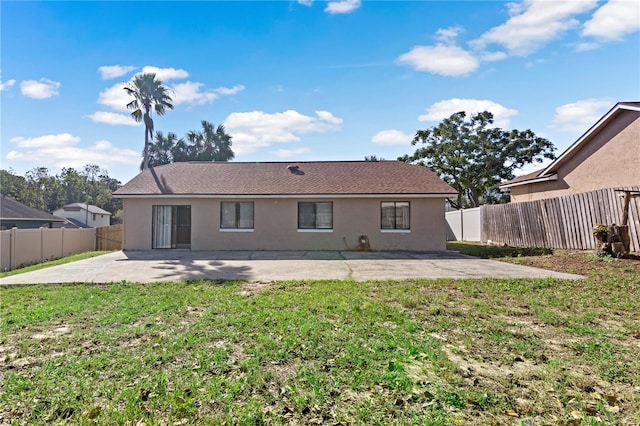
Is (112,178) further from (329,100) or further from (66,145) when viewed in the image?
(329,100)

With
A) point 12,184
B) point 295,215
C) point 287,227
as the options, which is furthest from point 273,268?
point 12,184

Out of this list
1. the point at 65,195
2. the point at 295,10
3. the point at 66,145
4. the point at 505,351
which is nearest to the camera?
the point at 505,351

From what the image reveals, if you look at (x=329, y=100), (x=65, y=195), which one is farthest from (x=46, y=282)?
(x=65, y=195)

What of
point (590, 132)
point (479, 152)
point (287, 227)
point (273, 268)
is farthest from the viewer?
point (479, 152)

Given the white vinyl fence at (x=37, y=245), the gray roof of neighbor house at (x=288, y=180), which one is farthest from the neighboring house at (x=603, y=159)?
the white vinyl fence at (x=37, y=245)

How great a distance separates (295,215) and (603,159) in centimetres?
1310

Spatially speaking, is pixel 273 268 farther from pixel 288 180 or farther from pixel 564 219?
pixel 564 219

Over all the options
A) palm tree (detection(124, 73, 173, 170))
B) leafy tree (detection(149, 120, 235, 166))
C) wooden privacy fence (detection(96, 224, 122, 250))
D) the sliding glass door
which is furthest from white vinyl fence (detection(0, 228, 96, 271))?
leafy tree (detection(149, 120, 235, 166))

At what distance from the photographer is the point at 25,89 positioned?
11.1 meters

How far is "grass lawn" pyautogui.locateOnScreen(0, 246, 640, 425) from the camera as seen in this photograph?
8.30ft

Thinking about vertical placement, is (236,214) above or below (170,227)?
above

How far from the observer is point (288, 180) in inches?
616

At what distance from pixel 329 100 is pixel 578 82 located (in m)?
9.10

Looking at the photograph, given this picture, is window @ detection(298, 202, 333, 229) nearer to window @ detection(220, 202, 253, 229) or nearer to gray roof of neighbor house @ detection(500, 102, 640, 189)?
window @ detection(220, 202, 253, 229)
